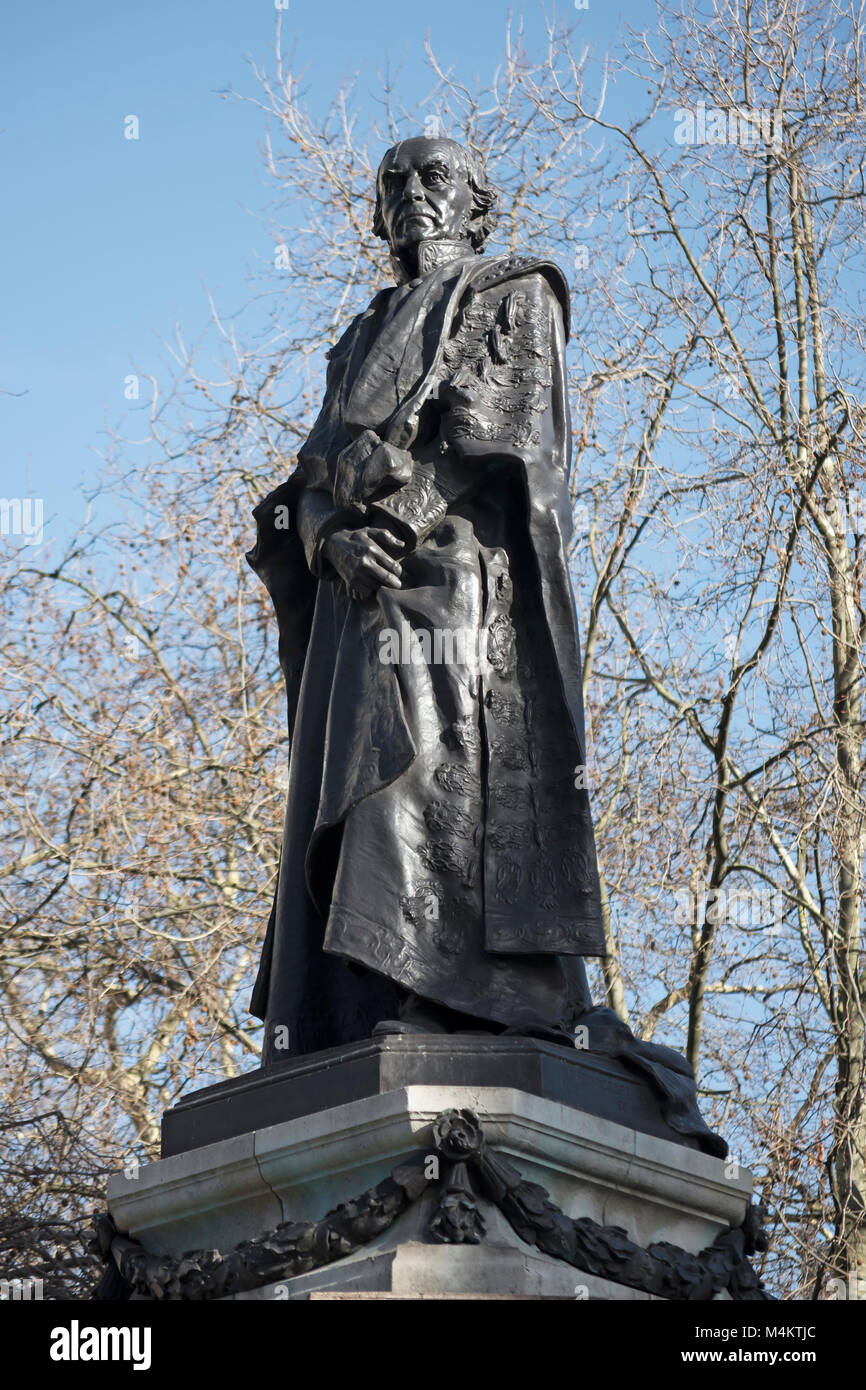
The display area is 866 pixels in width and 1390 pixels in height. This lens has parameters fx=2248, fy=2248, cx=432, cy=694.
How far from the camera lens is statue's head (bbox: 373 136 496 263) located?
656 cm

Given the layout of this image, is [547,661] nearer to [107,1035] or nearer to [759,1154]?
[759,1154]

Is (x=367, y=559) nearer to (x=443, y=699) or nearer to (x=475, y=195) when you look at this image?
(x=443, y=699)

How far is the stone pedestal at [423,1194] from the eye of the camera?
190 inches

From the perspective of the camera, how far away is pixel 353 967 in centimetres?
575

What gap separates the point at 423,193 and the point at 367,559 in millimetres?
1332

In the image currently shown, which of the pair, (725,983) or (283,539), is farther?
(725,983)

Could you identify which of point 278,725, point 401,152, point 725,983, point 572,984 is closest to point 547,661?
point 572,984

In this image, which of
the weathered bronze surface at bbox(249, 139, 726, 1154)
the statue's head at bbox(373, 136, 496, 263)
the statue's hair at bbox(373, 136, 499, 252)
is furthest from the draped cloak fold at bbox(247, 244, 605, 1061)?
the statue's hair at bbox(373, 136, 499, 252)

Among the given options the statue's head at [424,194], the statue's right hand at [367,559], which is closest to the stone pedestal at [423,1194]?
the statue's right hand at [367,559]

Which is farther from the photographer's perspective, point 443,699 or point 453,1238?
point 443,699

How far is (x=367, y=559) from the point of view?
584 centimetres

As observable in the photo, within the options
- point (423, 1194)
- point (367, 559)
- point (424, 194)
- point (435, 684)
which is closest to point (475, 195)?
point (424, 194)
